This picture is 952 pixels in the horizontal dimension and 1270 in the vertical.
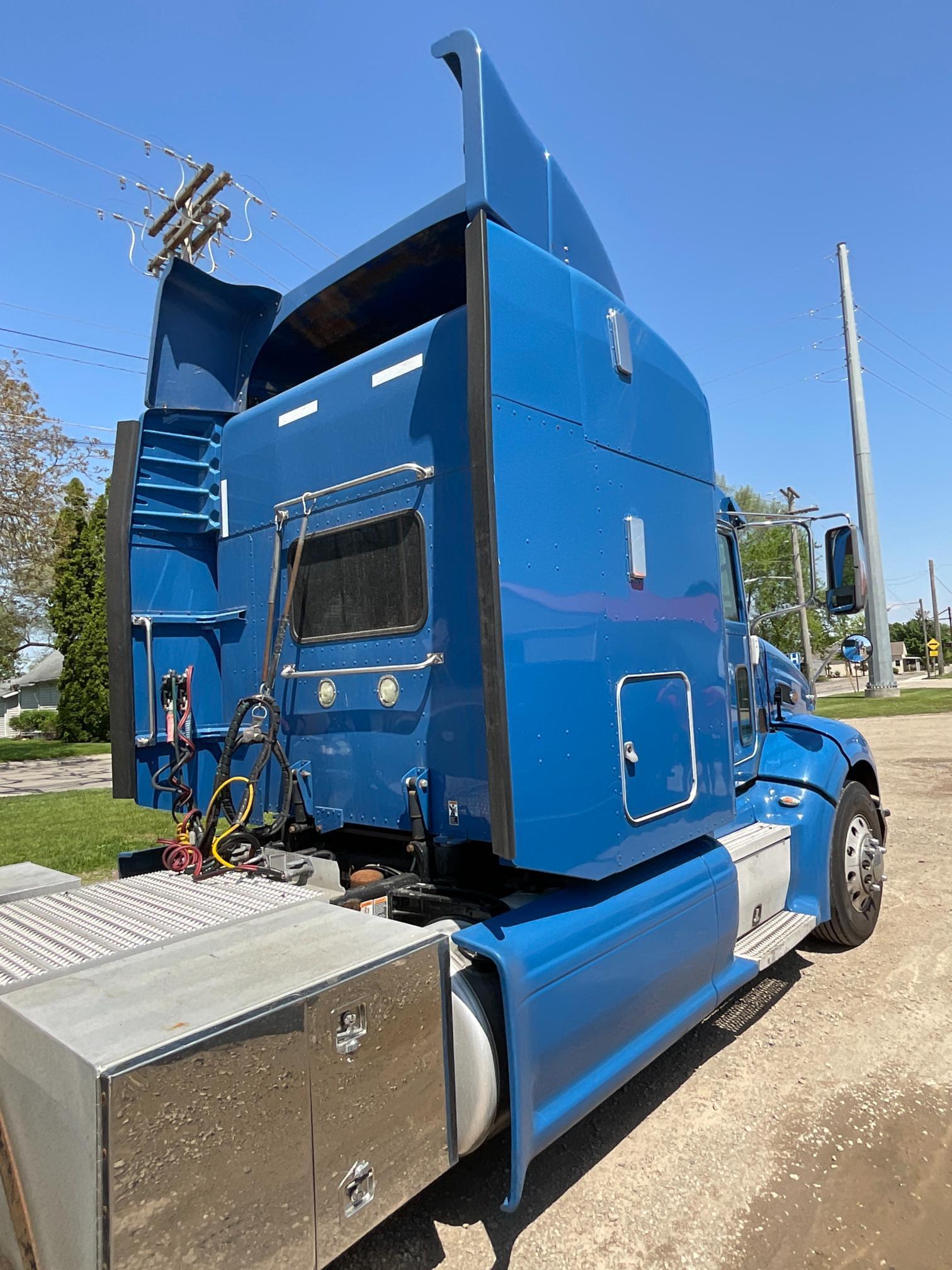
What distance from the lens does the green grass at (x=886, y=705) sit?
2305 centimetres

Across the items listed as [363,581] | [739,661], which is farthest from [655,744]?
[739,661]

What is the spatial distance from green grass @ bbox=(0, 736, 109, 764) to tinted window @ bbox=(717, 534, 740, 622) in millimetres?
20632

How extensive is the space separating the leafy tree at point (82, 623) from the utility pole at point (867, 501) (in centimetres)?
2423

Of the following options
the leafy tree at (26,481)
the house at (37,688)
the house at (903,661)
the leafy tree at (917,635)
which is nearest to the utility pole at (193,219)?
the leafy tree at (26,481)

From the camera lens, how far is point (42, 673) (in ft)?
171

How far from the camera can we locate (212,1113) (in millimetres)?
1651

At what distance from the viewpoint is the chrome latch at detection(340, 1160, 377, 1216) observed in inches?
76.1

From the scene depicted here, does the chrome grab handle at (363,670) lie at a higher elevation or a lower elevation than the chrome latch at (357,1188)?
higher

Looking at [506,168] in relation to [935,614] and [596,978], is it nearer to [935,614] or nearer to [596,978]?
[596,978]

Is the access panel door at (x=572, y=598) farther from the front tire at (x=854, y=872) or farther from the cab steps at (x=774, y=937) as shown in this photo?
the front tire at (x=854, y=872)

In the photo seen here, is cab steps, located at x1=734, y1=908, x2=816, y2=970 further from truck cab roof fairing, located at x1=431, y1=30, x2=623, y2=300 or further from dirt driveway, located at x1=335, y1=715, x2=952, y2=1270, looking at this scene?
truck cab roof fairing, located at x1=431, y1=30, x2=623, y2=300

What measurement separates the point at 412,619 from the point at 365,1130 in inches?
71.9

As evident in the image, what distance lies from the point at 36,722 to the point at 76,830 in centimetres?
3319

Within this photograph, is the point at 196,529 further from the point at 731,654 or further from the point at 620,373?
the point at 731,654
